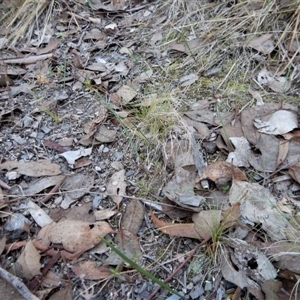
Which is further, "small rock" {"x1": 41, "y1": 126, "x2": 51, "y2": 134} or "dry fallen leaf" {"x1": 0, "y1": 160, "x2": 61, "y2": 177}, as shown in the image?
"small rock" {"x1": 41, "y1": 126, "x2": 51, "y2": 134}

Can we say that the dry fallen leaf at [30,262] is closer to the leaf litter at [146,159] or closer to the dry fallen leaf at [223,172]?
the leaf litter at [146,159]

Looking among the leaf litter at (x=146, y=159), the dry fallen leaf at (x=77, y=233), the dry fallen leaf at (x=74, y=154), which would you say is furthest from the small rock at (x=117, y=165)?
the dry fallen leaf at (x=77, y=233)

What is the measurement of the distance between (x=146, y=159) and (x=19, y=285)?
583 millimetres

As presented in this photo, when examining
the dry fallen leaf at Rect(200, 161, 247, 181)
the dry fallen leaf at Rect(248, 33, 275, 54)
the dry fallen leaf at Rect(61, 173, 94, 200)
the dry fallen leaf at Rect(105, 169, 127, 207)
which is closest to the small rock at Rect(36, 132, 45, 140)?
the dry fallen leaf at Rect(61, 173, 94, 200)

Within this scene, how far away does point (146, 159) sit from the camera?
4.86ft

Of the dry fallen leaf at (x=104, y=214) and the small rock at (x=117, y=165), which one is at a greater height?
the small rock at (x=117, y=165)

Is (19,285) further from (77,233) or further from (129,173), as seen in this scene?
(129,173)

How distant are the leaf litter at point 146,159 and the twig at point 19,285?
0.06 metres

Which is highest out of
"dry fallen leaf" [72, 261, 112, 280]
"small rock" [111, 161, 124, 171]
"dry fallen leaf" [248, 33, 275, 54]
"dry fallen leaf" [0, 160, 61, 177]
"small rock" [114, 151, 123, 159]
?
"dry fallen leaf" [248, 33, 275, 54]

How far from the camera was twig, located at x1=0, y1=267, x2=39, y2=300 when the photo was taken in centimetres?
111

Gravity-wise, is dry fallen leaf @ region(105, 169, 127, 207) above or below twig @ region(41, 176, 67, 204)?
below

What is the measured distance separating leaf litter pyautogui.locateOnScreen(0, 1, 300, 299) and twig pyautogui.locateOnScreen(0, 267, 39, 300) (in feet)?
0.18

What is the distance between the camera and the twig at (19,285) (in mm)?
1110

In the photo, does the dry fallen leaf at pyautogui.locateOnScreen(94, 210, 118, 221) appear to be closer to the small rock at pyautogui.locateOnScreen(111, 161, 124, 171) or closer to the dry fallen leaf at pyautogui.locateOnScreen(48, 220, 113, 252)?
the dry fallen leaf at pyautogui.locateOnScreen(48, 220, 113, 252)
